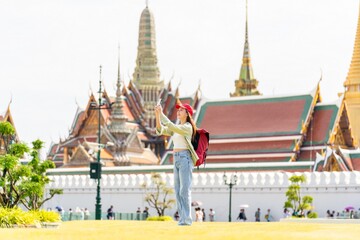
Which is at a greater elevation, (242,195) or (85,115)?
(85,115)

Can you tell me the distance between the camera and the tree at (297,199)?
27953 mm

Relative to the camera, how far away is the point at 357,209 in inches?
1150

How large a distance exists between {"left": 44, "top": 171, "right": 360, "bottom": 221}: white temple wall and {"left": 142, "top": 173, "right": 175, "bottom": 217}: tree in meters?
0.41

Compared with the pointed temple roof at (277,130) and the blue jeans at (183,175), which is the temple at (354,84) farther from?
the blue jeans at (183,175)

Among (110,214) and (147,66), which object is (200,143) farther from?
(147,66)

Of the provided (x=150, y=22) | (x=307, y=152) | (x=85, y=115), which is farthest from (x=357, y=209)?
(x=150, y=22)

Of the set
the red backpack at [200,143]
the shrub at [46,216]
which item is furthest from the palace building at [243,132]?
the red backpack at [200,143]

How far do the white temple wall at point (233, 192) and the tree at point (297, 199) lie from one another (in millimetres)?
650

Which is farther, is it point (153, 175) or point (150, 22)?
point (150, 22)

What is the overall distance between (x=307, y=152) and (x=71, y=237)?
115 ft

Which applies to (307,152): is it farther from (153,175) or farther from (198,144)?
(198,144)

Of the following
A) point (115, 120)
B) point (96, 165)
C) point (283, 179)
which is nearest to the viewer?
point (96, 165)

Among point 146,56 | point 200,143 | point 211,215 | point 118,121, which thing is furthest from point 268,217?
point 146,56

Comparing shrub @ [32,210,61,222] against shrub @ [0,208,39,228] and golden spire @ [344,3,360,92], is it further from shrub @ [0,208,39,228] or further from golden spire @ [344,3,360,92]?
golden spire @ [344,3,360,92]
